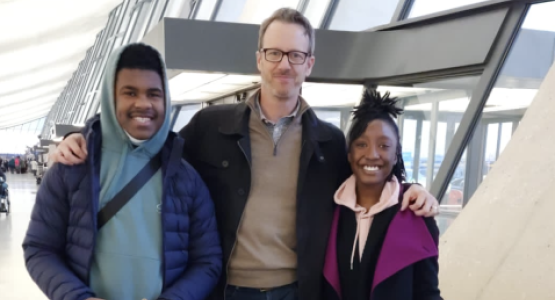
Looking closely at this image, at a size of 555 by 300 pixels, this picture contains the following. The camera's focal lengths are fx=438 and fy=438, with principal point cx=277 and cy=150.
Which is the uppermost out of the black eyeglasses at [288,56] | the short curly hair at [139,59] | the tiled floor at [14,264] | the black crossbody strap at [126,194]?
the black eyeglasses at [288,56]

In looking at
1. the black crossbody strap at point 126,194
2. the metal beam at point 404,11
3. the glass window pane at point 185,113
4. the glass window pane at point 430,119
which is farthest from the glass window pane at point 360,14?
the black crossbody strap at point 126,194

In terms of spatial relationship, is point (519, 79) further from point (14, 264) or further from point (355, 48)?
point (14, 264)

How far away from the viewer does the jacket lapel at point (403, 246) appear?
1648 millimetres

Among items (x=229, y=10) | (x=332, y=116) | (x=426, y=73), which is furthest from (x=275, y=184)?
(x=229, y=10)

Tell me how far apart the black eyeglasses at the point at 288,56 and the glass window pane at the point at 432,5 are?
162 inches

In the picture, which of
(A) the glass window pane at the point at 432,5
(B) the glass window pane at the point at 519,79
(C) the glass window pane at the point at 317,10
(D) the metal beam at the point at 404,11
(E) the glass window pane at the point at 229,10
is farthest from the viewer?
(E) the glass window pane at the point at 229,10

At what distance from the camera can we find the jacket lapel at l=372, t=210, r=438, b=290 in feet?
5.41

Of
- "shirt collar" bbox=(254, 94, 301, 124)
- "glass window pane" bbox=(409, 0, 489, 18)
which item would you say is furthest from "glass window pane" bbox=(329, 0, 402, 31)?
"shirt collar" bbox=(254, 94, 301, 124)

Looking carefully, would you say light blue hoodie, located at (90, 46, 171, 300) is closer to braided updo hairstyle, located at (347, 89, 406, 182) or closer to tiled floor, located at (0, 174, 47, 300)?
braided updo hairstyle, located at (347, 89, 406, 182)

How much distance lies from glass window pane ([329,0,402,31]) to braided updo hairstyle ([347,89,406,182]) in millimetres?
5874

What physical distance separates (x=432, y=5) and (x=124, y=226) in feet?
18.7

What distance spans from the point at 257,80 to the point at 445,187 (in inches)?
127

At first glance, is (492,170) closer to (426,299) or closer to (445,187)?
(445,187)

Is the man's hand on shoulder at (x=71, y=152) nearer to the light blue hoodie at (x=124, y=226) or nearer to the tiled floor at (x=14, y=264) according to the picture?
the light blue hoodie at (x=124, y=226)
